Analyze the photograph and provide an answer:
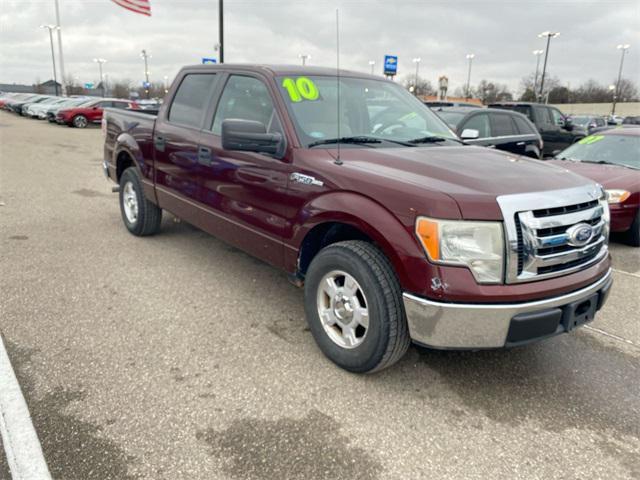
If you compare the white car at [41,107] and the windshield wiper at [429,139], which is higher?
the white car at [41,107]

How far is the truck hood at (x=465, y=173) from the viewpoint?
2.54 meters

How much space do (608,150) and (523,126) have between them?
2.87 meters

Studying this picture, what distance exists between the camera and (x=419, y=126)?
13.1ft

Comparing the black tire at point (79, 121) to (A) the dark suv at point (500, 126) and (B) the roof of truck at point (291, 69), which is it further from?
(B) the roof of truck at point (291, 69)

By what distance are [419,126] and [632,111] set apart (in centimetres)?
7331

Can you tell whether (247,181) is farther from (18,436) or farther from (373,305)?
(18,436)

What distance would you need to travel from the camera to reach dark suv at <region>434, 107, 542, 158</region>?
8906 mm

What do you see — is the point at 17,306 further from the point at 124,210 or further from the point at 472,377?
the point at 472,377

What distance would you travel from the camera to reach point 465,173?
9.35 feet

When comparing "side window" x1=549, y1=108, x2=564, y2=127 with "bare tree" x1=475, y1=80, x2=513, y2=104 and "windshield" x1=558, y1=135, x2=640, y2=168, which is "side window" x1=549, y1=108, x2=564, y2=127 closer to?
"windshield" x1=558, y1=135, x2=640, y2=168

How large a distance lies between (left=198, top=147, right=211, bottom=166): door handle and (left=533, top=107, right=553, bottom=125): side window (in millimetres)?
12043

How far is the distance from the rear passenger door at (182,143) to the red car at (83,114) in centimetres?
2118

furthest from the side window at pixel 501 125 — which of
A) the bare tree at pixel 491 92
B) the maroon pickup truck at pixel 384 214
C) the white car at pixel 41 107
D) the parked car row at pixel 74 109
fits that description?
the bare tree at pixel 491 92

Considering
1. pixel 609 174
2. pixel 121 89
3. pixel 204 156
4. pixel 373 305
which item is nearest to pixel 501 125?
pixel 609 174
